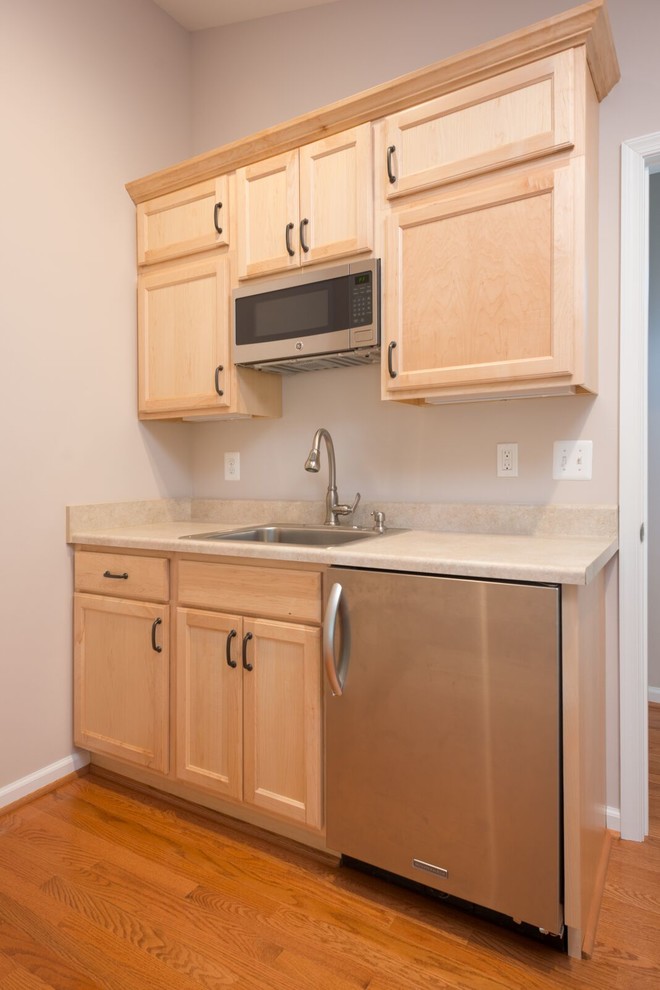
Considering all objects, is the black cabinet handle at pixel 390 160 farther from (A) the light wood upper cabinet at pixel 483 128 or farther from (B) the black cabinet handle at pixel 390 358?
(B) the black cabinet handle at pixel 390 358

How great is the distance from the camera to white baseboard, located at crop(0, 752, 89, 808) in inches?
78.6

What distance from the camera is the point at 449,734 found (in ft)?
4.62

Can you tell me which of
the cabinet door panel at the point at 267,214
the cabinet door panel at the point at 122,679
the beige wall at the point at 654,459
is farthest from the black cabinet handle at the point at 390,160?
the beige wall at the point at 654,459

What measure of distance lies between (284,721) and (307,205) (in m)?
1.65

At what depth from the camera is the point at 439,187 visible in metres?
1.75

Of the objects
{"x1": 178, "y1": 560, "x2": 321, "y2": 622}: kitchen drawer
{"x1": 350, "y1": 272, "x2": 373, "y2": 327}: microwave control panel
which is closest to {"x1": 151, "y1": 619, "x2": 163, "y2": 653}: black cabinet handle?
{"x1": 178, "y1": 560, "x2": 321, "y2": 622}: kitchen drawer

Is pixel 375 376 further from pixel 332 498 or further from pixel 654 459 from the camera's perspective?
pixel 654 459

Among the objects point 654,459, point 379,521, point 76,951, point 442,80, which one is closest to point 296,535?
point 379,521

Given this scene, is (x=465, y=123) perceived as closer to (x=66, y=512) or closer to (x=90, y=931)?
(x=66, y=512)

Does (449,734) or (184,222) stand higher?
(184,222)

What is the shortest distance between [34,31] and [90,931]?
2.77 meters

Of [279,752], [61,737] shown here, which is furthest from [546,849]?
[61,737]

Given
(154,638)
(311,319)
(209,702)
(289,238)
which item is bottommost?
(209,702)

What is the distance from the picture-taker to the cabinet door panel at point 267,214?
2037mm
